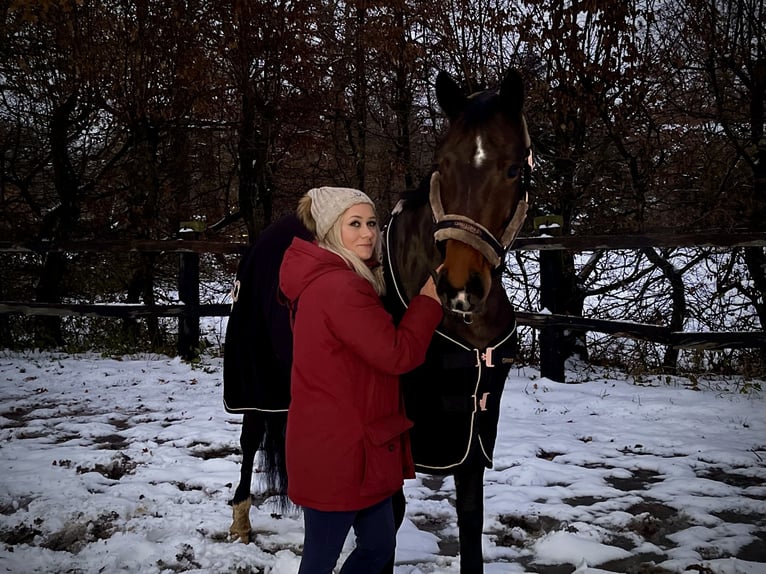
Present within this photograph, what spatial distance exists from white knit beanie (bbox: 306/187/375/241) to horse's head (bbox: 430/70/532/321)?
26cm

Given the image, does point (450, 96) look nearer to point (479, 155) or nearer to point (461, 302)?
point (479, 155)

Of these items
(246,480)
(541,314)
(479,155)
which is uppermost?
(479,155)

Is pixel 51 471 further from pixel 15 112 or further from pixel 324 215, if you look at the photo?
pixel 15 112

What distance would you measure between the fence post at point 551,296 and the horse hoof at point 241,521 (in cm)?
358

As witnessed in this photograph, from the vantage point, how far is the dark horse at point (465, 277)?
1609mm

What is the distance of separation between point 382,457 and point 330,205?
762 millimetres

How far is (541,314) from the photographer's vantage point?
5.42 m

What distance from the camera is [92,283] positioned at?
8.46 m

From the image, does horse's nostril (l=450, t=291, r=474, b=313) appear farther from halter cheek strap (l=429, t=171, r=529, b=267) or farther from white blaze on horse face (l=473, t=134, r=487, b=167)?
white blaze on horse face (l=473, t=134, r=487, b=167)

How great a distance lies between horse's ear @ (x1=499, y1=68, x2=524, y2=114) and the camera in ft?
5.74

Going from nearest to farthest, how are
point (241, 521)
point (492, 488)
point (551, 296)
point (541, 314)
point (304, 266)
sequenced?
point (304, 266), point (241, 521), point (492, 488), point (541, 314), point (551, 296)

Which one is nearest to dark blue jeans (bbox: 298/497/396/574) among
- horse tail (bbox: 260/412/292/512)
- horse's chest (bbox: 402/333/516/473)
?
horse's chest (bbox: 402/333/516/473)

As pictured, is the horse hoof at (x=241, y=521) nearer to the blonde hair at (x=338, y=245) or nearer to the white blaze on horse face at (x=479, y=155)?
the blonde hair at (x=338, y=245)

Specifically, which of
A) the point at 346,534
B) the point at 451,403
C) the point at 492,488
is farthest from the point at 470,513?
the point at 492,488
